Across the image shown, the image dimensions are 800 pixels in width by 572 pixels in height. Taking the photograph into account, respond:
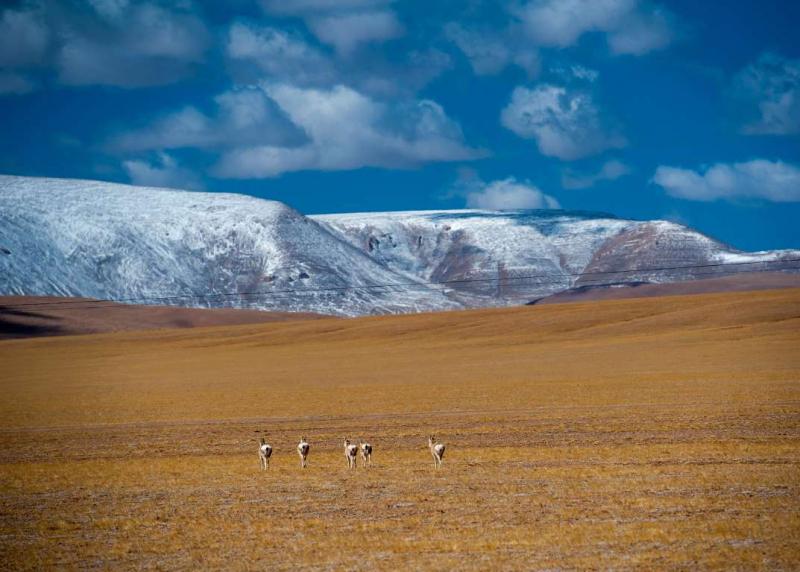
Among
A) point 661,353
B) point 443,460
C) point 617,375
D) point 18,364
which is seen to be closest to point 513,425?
point 443,460

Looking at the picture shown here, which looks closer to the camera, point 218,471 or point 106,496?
point 106,496

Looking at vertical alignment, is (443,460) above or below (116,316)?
below

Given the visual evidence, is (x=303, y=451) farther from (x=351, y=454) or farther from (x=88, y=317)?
(x=88, y=317)

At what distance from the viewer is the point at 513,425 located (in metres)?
28.7

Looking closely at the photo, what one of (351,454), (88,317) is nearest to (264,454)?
(351,454)

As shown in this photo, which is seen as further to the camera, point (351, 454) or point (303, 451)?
point (303, 451)

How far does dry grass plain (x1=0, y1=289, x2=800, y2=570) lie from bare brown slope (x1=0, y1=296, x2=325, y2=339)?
307 ft

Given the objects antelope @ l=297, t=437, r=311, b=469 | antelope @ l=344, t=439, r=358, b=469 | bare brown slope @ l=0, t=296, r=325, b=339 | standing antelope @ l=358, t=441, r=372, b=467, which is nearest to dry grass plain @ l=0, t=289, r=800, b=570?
antelope @ l=297, t=437, r=311, b=469

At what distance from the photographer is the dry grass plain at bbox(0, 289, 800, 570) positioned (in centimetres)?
1391

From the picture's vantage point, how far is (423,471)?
20.6m

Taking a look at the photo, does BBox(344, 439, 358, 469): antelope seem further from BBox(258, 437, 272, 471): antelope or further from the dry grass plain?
BBox(258, 437, 272, 471): antelope

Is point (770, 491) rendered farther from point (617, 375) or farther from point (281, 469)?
point (617, 375)

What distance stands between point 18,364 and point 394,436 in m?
67.4

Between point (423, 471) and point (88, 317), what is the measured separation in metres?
145
